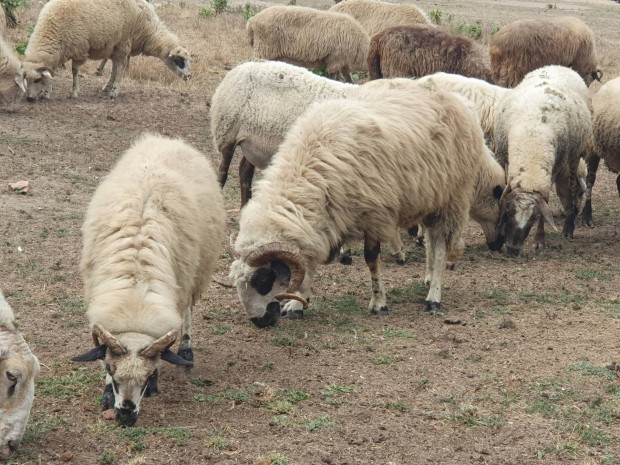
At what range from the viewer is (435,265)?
896 cm

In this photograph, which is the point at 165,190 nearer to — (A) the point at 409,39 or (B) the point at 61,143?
(B) the point at 61,143

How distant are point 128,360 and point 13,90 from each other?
10.7 metres

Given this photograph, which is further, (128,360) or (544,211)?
(544,211)

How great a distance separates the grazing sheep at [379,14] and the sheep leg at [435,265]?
1133 cm

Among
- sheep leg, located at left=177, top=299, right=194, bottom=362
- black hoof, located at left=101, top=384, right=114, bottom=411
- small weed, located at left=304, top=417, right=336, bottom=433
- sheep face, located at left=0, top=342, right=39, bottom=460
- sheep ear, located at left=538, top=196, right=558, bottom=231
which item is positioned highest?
sheep face, located at left=0, top=342, right=39, bottom=460

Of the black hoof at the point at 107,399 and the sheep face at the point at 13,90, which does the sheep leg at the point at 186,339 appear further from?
the sheep face at the point at 13,90

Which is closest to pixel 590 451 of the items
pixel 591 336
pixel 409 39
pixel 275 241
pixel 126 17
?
pixel 591 336

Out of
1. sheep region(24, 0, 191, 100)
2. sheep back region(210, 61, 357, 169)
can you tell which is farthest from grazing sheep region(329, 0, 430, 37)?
sheep back region(210, 61, 357, 169)

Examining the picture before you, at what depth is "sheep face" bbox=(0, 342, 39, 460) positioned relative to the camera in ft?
17.7

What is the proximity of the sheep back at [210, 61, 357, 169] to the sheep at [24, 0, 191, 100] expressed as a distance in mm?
6151

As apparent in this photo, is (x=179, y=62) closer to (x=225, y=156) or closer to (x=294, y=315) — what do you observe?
(x=225, y=156)

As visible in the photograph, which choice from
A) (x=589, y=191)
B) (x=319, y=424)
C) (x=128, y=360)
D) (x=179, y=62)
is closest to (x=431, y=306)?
(x=319, y=424)

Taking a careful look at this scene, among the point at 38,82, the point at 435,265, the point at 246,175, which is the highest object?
the point at 435,265

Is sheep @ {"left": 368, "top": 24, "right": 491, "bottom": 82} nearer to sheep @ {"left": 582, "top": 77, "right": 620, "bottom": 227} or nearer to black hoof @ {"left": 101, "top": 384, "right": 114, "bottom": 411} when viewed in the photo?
sheep @ {"left": 582, "top": 77, "right": 620, "bottom": 227}
